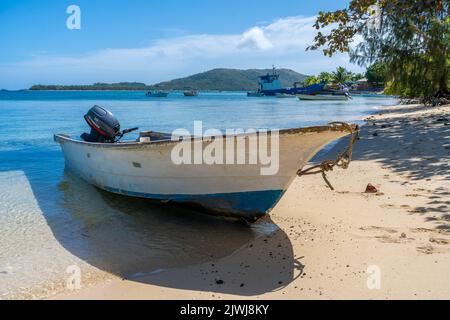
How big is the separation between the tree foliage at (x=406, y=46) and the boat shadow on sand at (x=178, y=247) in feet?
29.7

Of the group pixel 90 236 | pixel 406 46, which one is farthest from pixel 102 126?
pixel 406 46

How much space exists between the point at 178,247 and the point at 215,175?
3.32ft

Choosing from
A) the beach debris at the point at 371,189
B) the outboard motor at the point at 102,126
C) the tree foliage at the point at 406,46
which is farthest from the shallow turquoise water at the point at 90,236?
the tree foliage at the point at 406,46

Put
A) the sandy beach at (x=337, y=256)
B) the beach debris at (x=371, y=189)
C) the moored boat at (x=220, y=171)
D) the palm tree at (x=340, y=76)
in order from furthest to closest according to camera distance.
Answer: the palm tree at (x=340, y=76) → the beach debris at (x=371, y=189) → the moored boat at (x=220, y=171) → the sandy beach at (x=337, y=256)

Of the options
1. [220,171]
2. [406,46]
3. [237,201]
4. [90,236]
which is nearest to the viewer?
[220,171]

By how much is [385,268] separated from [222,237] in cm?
204

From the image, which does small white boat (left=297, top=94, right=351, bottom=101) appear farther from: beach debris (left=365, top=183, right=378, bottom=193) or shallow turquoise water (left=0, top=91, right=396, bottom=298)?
shallow turquoise water (left=0, top=91, right=396, bottom=298)

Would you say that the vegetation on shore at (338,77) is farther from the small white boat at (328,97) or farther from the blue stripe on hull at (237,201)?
the blue stripe on hull at (237,201)

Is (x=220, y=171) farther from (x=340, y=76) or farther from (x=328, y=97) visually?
(x=340, y=76)

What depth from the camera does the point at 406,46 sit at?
1612 centimetres

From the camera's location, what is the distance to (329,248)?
4207mm

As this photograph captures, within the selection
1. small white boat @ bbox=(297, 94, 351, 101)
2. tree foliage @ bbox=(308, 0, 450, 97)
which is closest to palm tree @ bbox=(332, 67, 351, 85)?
small white boat @ bbox=(297, 94, 351, 101)

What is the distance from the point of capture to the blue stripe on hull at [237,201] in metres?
4.97

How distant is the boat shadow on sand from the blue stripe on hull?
226 mm
